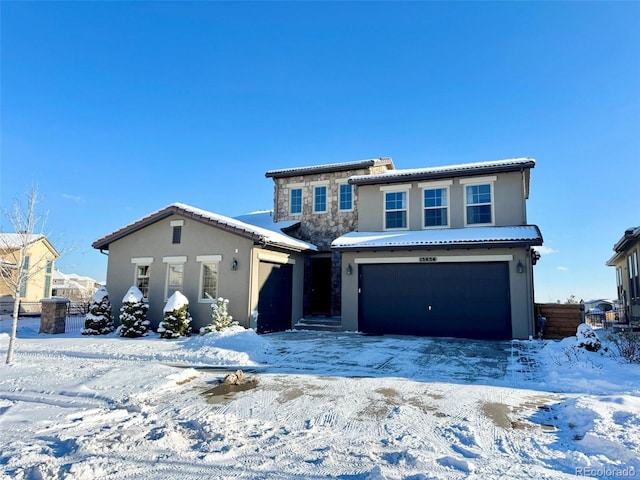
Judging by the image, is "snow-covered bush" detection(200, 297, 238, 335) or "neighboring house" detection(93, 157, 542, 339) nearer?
"snow-covered bush" detection(200, 297, 238, 335)

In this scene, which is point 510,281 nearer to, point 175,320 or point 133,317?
point 175,320

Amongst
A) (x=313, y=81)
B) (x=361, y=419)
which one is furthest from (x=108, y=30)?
(x=361, y=419)

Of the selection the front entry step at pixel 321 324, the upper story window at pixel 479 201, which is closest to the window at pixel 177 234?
the front entry step at pixel 321 324

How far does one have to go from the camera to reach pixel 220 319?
1277 centimetres

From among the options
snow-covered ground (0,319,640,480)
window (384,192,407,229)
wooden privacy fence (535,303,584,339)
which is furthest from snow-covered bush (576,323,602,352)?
window (384,192,407,229)

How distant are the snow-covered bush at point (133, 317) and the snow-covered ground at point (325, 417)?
3.42 m

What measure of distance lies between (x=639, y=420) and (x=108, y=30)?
16266mm

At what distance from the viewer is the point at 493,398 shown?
6230 mm

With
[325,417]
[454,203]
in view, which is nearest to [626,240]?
[454,203]

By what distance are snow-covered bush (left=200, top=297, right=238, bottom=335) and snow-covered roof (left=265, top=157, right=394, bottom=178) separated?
26.9 feet

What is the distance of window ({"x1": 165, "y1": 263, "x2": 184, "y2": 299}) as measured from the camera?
48.4 ft

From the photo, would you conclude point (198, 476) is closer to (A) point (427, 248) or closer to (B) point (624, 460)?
(B) point (624, 460)

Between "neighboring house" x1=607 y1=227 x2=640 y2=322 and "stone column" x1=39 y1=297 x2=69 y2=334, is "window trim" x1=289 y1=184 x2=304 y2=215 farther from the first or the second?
"neighboring house" x1=607 y1=227 x2=640 y2=322

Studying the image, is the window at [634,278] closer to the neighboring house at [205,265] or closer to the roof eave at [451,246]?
the roof eave at [451,246]
